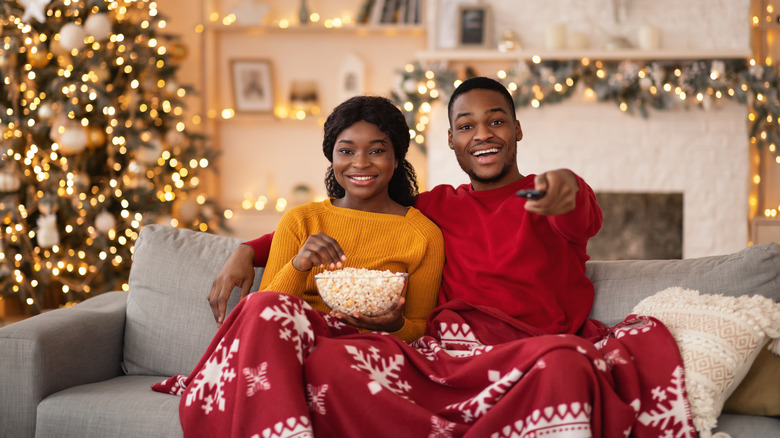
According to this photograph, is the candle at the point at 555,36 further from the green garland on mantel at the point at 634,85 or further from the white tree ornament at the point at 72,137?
the white tree ornament at the point at 72,137

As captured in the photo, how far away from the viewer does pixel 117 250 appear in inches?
150

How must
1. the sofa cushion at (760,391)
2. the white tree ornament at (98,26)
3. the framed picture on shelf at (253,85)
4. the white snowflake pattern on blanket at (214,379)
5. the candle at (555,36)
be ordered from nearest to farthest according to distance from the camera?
the white snowflake pattern on blanket at (214,379)
the sofa cushion at (760,391)
the white tree ornament at (98,26)
the candle at (555,36)
the framed picture on shelf at (253,85)

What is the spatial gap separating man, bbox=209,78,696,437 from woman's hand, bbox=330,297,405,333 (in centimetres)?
5

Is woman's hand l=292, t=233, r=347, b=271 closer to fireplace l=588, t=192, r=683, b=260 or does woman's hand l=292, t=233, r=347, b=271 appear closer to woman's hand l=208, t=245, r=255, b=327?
woman's hand l=208, t=245, r=255, b=327

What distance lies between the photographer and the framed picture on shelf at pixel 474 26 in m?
4.25

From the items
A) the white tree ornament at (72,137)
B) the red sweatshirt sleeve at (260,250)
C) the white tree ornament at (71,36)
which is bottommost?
the red sweatshirt sleeve at (260,250)

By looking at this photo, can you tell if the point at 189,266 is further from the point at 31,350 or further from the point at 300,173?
the point at 300,173

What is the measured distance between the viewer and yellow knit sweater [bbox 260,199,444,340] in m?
1.77

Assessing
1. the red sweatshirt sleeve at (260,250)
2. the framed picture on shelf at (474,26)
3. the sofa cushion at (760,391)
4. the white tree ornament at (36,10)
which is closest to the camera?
the sofa cushion at (760,391)

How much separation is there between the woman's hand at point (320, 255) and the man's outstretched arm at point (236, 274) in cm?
22

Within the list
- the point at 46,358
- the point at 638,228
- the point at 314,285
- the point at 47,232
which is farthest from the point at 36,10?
the point at 638,228

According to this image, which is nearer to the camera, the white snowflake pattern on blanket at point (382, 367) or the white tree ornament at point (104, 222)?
the white snowflake pattern on blanket at point (382, 367)

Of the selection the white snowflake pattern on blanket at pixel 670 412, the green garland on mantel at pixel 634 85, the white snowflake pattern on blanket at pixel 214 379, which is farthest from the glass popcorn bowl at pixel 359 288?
the green garland on mantel at pixel 634 85

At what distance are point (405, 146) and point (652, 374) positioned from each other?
867 millimetres
